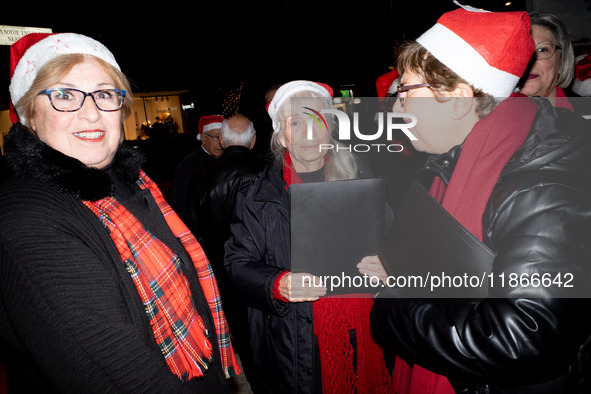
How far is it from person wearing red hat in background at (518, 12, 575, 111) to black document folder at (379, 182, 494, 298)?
1784mm

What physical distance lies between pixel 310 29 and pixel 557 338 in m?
16.2

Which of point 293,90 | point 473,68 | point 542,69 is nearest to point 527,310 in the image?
point 473,68

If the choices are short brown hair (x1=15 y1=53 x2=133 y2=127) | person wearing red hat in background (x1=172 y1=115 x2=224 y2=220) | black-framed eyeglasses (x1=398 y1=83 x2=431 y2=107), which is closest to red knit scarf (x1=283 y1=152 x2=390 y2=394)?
black-framed eyeglasses (x1=398 y1=83 x2=431 y2=107)

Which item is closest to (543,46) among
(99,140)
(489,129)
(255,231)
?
(489,129)

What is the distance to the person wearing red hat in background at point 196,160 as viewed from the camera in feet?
14.5

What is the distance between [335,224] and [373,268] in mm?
280

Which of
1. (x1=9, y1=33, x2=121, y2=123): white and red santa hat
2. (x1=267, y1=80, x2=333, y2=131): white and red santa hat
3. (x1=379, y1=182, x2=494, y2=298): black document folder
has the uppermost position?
(x1=9, y1=33, x2=121, y2=123): white and red santa hat

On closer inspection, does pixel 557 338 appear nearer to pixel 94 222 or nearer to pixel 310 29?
pixel 94 222

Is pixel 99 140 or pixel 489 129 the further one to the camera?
pixel 99 140

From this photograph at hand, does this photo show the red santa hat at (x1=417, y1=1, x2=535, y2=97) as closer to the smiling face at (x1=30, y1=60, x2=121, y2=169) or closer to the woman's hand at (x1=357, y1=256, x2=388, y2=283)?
the woman's hand at (x1=357, y1=256, x2=388, y2=283)

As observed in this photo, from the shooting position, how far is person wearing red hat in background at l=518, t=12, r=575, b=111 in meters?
2.33

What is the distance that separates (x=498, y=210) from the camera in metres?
1.02

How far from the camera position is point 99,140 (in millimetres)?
1331

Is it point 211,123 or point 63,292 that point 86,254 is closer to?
point 63,292
